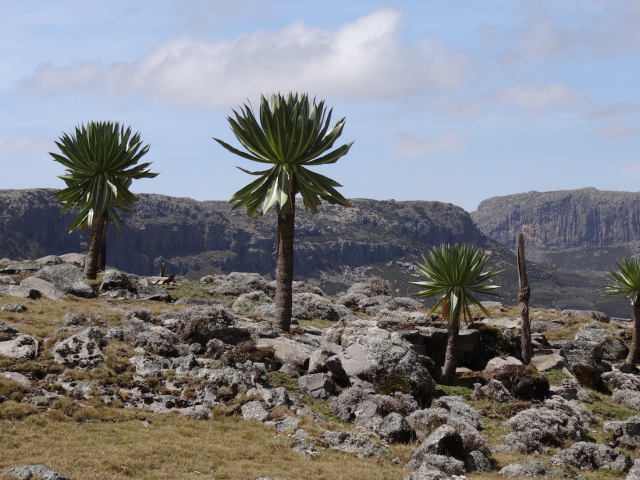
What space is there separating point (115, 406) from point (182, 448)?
3.64 meters

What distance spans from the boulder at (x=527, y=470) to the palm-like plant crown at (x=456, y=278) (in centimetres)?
861

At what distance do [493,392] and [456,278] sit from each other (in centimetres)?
462

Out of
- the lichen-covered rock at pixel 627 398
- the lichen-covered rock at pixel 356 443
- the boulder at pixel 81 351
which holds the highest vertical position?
the boulder at pixel 81 351

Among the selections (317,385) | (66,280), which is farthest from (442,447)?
(66,280)

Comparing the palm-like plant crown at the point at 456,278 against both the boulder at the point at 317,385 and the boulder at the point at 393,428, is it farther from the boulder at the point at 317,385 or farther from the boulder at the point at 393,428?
the boulder at the point at 393,428

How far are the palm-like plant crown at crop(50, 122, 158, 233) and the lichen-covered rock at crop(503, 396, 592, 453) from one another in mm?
27456

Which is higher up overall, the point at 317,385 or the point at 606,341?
the point at 317,385

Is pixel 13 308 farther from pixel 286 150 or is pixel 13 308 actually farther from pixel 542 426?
pixel 542 426

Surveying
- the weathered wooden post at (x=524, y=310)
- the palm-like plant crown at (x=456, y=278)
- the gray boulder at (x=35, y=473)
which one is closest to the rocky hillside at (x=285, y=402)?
the gray boulder at (x=35, y=473)

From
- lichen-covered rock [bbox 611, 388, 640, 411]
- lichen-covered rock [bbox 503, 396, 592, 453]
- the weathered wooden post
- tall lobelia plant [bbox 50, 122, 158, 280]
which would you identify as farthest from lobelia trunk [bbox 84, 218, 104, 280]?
lichen-covered rock [bbox 611, 388, 640, 411]

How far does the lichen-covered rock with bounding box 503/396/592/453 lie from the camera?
17.7 meters

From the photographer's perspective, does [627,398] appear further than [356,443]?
Yes

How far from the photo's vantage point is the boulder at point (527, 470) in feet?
48.2

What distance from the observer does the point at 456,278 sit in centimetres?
2355
